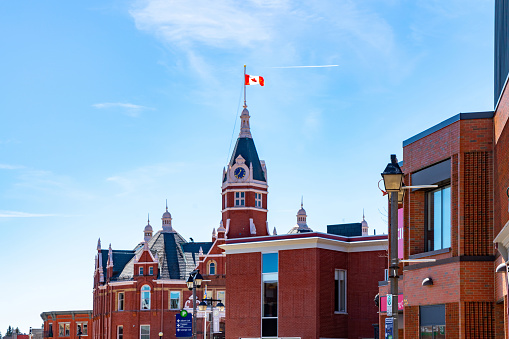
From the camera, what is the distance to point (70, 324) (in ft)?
363

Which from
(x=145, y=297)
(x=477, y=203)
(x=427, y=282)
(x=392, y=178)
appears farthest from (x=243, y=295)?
(x=392, y=178)

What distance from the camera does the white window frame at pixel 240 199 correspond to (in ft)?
269

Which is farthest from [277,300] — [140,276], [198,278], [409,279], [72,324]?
[72,324]

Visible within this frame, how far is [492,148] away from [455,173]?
114cm

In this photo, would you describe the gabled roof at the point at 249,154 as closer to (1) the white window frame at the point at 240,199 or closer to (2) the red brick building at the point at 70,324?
(1) the white window frame at the point at 240,199

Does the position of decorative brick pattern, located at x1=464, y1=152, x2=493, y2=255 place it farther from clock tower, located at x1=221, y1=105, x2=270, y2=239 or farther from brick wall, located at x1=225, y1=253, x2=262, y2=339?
clock tower, located at x1=221, y1=105, x2=270, y2=239

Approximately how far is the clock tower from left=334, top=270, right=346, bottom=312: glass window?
97.5 feet

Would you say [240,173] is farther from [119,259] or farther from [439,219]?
[439,219]

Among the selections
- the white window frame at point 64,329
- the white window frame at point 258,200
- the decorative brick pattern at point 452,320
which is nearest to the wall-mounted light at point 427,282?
the decorative brick pattern at point 452,320

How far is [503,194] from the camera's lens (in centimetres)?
1797

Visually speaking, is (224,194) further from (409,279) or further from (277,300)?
(409,279)

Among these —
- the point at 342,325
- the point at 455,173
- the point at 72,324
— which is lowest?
the point at 72,324

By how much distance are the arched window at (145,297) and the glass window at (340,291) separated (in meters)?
Result: 38.6

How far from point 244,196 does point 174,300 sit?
47.7 ft
